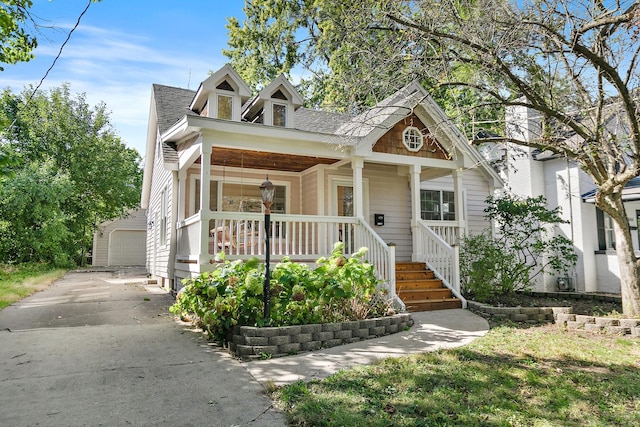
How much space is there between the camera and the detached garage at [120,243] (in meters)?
27.0

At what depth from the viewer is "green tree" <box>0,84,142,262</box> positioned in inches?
965

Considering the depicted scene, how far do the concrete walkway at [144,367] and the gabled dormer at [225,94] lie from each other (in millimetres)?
4420

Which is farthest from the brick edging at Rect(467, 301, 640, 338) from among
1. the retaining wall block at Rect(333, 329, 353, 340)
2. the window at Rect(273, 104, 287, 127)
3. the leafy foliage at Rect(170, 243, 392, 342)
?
the window at Rect(273, 104, 287, 127)

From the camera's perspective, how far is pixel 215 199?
34.2 feet

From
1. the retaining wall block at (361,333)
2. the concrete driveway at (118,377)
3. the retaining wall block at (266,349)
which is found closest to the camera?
the concrete driveway at (118,377)

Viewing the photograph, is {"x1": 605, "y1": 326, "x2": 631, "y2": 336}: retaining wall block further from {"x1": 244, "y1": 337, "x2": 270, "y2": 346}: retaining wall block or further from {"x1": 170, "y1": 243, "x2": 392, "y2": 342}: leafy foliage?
{"x1": 244, "y1": 337, "x2": 270, "y2": 346}: retaining wall block

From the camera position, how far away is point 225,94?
892 cm

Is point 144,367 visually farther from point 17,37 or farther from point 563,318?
point 17,37

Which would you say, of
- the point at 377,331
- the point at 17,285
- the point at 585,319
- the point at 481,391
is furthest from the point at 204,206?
the point at 17,285

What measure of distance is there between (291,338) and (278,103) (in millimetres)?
5906

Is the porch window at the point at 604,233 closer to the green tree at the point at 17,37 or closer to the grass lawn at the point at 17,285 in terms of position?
the green tree at the point at 17,37

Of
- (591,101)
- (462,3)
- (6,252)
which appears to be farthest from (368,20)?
(6,252)

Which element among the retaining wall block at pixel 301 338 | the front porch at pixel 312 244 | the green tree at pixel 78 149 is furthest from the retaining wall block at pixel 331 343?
the green tree at pixel 78 149

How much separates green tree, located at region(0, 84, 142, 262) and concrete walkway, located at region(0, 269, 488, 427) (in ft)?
65.2
